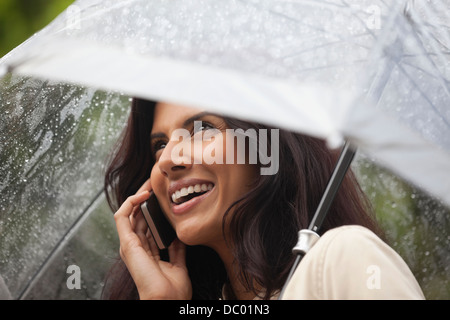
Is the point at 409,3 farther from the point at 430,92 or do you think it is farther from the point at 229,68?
the point at 229,68

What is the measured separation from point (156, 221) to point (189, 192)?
0.26 m

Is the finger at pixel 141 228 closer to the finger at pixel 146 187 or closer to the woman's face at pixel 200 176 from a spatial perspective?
the finger at pixel 146 187

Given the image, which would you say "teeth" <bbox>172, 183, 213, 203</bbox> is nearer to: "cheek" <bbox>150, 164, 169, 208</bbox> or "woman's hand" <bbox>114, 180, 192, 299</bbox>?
"cheek" <bbox>150, 164, 169, 208</bbox>

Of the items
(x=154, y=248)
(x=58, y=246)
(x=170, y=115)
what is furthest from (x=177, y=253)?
(x=58, y=246)

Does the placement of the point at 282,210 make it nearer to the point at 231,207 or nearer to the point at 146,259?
the point at 231,207

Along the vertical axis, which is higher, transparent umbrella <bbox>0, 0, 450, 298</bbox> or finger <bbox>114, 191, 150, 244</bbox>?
transparent umbrella <bbox>0, 0, 450, 298</bbox>

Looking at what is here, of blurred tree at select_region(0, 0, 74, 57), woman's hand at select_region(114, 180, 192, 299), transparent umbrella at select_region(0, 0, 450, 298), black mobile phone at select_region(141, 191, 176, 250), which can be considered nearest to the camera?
transparent umbrella at select_region(0, 0, 450, 298)

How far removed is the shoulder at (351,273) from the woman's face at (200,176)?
20.0 inches

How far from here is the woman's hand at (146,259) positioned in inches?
97.3

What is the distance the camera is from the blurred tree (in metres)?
5.69

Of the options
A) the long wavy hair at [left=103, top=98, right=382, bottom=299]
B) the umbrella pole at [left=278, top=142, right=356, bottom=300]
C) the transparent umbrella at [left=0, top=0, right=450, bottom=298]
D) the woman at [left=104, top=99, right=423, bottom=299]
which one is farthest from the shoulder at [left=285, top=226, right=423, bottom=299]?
the long wavy hair at [left=103, top=98, right=382, bottom=299]

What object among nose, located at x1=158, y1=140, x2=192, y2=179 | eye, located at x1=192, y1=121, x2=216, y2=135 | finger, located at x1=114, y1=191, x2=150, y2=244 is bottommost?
finger, located at x1=114, y1=191, x2=150, y2=244

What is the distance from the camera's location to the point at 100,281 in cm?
315

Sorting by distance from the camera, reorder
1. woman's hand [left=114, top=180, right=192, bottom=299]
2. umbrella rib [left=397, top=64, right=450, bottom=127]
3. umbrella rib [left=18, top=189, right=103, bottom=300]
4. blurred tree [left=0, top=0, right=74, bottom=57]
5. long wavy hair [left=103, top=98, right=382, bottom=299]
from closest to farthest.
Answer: umbrella rib [left=397, top=64, right=450, bottom=127], long wavy hair [left=103, top=98, right=382, bottom=299], woman's hand [left=114, top=180, right=192, bottom=299], umbrella rib [left=18, top=189, right=103, bottom=300], blurred tree [left=0, top=0, right=74, bottom=57]
